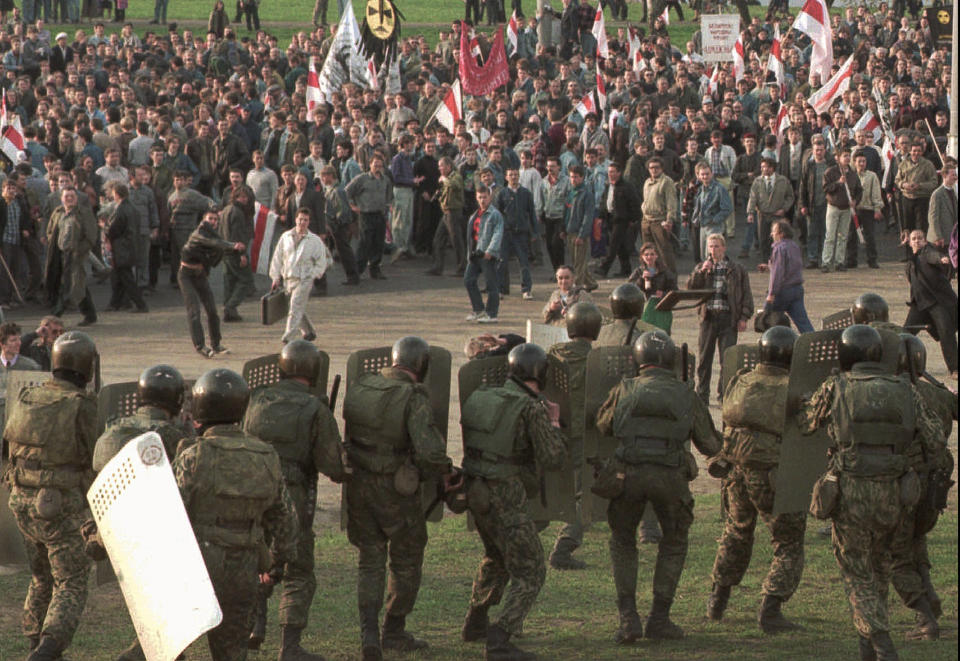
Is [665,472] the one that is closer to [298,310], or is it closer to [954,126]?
[298,310]

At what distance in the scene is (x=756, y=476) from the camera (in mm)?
11055

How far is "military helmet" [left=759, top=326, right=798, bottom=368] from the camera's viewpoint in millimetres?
10906

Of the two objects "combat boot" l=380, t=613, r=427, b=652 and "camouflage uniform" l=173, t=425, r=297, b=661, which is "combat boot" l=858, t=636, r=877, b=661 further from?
"camouflage uniform" l=173, t=425, r=297, b=661

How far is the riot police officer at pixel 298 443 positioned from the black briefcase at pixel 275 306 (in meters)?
9.32

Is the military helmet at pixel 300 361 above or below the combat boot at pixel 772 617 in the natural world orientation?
above

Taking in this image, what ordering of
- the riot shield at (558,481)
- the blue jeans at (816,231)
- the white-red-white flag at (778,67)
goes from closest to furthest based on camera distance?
the riot shield at (558,481)
the blue jeans at (816,231)
the white-red-white flag at (778,67)

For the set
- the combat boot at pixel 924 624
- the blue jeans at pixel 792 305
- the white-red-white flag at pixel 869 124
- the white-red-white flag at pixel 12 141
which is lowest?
the combat boot at pixel 924 624

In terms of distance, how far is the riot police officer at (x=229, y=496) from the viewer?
8.95m

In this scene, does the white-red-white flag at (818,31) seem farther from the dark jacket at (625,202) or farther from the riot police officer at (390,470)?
the riot police officer at (390,470)

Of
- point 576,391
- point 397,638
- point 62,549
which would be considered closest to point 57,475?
point 62,549

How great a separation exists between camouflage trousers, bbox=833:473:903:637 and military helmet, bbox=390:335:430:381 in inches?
93.0

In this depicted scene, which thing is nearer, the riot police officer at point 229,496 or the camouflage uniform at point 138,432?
the riot police officer at point 229,496

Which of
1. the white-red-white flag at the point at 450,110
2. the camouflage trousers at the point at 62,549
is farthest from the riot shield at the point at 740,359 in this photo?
the white-red-white flag at the point at 450,110

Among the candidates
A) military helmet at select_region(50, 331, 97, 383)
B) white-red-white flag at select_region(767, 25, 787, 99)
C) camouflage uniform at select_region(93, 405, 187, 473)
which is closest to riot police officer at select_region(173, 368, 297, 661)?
camouflage uniform at select_region(93, 405, 187, 473)
